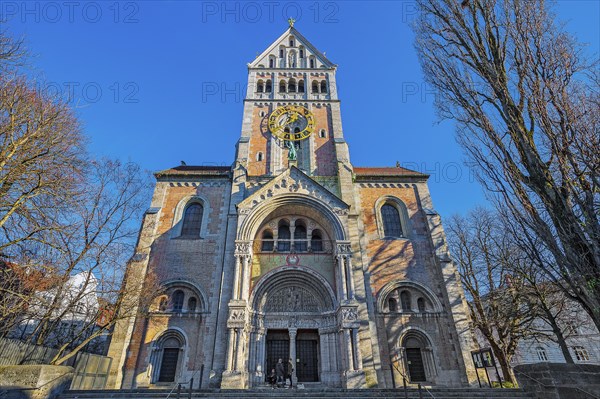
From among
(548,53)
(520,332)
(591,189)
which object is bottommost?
(520,332)

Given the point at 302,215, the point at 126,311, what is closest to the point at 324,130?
the point at 302,215

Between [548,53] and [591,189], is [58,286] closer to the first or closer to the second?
[591,189]

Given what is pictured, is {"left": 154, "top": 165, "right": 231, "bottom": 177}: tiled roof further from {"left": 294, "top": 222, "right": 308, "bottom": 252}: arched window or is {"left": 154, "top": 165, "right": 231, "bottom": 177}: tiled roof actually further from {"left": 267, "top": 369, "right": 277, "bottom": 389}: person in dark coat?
{"left": 267, "top": 369, "right": 277, "bottom": 389}: person in dark coat

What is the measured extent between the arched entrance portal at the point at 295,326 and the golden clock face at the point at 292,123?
10790 mm

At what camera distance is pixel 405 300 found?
1862 centimetres

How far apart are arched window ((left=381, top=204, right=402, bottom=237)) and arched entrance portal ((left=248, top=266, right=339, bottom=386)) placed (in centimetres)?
→ 618

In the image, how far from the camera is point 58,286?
11.8 meters

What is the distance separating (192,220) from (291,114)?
37.5 feet

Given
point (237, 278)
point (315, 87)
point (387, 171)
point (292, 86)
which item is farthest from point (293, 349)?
point (315, 87)

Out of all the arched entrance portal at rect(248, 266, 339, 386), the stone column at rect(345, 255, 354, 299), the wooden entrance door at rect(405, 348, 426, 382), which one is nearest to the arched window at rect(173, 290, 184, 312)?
the arched entrance portal at rect(248, 266, 339, 386)

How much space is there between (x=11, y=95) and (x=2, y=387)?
27.5ft

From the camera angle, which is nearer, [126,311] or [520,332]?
[126,311]

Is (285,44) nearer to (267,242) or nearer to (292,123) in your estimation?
(292,123)

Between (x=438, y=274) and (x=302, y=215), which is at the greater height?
(x=302, y=215)
